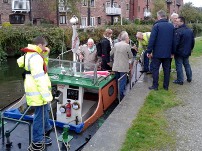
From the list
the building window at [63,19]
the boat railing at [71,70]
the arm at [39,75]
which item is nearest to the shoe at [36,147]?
the arm at [39,75]

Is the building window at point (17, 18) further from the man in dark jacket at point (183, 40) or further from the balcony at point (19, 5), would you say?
the man in dark jacket at point (183, 40)

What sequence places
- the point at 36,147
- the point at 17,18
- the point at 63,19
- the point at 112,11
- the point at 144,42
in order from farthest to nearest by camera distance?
the point at 112,11 → the point at 63,19 → the point at 17,18 → the point at 144,42 → the point at 36,147

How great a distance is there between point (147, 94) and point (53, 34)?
670 inches

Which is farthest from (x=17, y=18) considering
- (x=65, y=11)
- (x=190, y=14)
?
(x=190, y=14)

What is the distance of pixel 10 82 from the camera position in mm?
14352

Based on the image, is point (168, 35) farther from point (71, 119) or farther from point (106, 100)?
point (71, 119)

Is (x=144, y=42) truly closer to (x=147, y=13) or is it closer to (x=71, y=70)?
(x=71, y=70)

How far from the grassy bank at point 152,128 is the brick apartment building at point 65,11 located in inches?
1101

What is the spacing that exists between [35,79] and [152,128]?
2422 millimetres

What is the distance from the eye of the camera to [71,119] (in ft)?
22.8

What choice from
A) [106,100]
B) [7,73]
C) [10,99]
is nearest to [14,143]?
[106,100]

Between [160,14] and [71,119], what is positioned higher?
[160,14]

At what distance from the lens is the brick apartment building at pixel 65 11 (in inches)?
1352

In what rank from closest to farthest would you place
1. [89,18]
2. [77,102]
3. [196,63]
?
1. [77,102]
2. [196,63]
3. [89,18]
